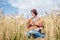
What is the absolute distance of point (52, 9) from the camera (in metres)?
2.90

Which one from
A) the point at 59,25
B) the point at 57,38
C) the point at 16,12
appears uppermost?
the point at 16,12

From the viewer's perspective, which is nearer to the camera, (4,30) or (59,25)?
(4,30)

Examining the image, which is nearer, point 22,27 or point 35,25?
point 22,27

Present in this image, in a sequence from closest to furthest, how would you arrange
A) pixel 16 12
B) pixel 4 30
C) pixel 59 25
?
pixel 4 30 < pixel 59 25 < pixel 16 12

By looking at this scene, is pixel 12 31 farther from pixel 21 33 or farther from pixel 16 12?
pixel 16 12

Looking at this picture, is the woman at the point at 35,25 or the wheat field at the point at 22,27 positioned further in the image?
the woman at the point at 35,25

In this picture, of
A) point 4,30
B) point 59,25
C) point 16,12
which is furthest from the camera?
point 16,12

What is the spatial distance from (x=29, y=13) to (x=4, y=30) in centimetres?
50

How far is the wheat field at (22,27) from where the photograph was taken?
8.45ft

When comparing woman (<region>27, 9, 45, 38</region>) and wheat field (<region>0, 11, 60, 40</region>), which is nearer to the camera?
wheat field (<region>0, 11, 60, 40</region>)

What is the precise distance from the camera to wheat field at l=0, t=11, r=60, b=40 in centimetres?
257

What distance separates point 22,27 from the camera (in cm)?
270

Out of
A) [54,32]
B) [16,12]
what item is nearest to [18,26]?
[16,12]

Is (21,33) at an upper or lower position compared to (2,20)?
lower
